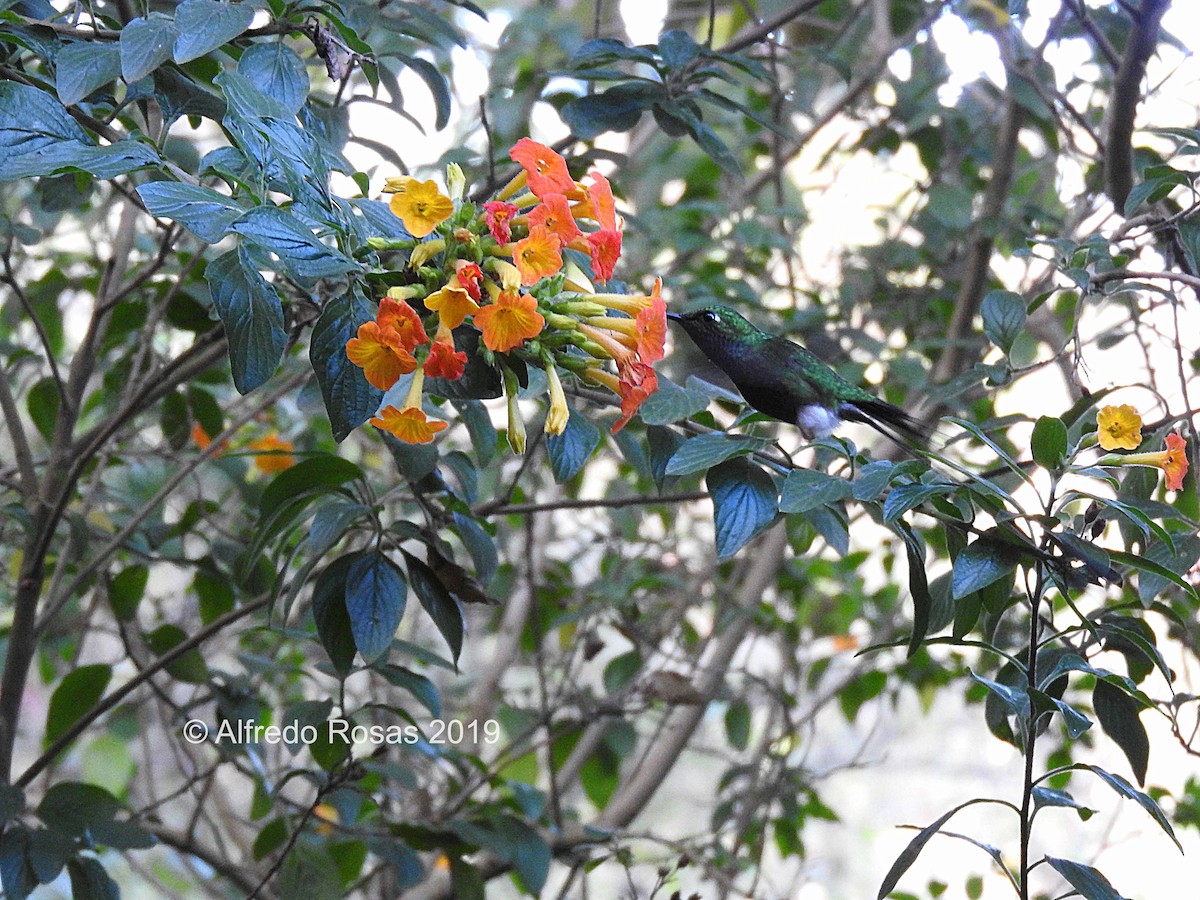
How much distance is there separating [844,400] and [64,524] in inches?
57.2

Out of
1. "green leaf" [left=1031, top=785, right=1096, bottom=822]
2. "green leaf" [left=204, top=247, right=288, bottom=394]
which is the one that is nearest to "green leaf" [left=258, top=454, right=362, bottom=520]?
"green leaf" [left=204, top=247, right=288, bottom=394]

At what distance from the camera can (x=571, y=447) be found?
4.10 ft

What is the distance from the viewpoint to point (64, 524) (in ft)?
6.84

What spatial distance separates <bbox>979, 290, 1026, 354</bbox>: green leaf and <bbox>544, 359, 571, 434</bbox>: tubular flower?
0.63m

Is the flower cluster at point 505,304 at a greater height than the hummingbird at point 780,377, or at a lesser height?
lesser

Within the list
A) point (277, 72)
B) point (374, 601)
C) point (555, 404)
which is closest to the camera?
point (555, 404)

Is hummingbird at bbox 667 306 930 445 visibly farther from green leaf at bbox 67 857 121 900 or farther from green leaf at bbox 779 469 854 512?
green leaf at bbox 67 857 121 900

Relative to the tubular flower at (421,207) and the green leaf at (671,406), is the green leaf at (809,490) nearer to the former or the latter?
the green leaf at (671,406)

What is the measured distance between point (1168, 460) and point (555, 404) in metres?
0.66

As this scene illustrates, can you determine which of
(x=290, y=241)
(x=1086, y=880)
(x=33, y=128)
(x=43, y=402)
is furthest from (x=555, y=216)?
(x=43, y=402)

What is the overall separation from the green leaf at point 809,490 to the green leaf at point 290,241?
17.9 inches

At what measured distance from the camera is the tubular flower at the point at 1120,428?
1.14 meters

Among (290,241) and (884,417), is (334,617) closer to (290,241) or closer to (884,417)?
(290,241)

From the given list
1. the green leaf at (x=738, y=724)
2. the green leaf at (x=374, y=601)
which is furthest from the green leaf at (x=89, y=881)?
the green leaf at (x=738, y=724)
